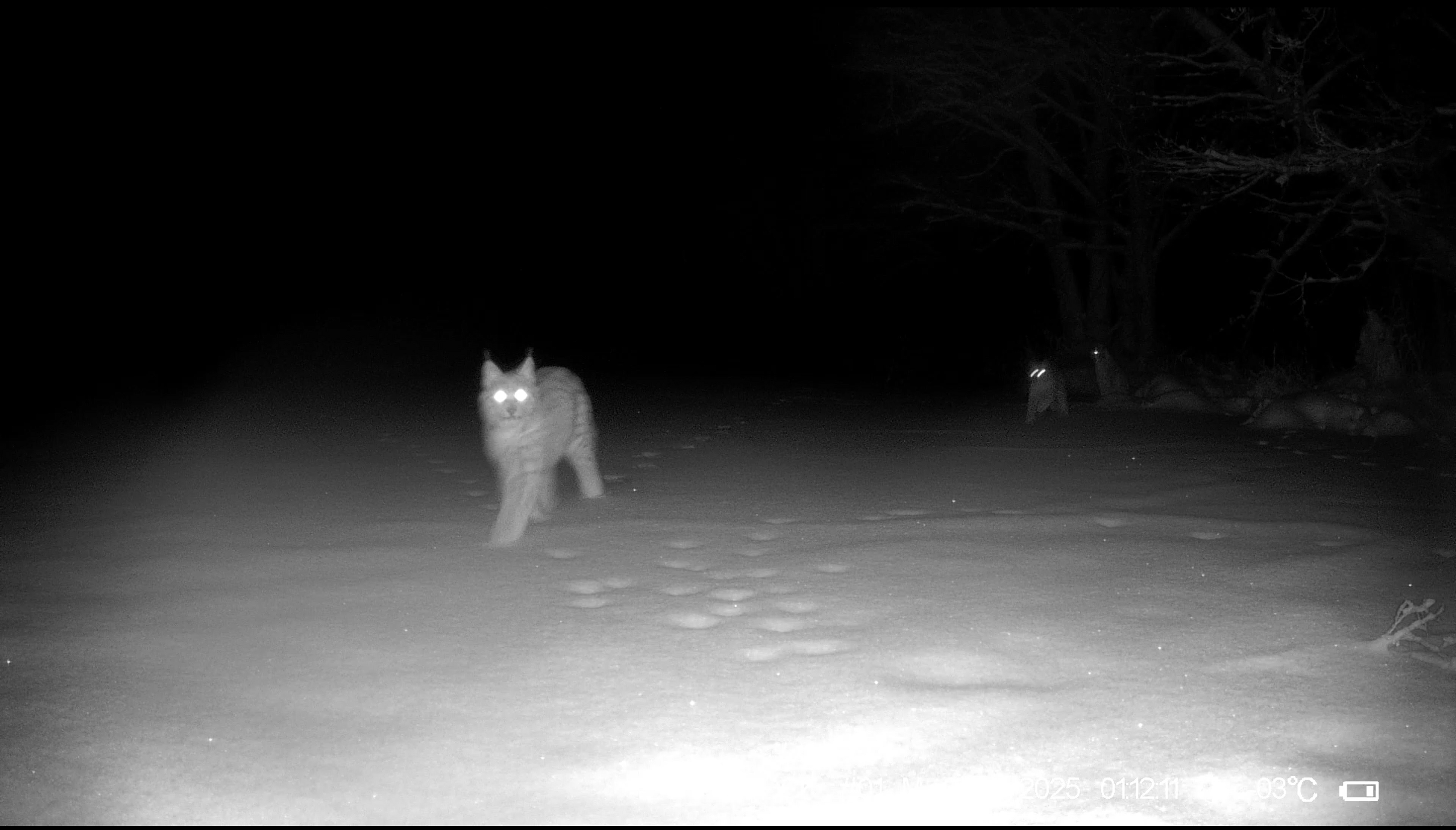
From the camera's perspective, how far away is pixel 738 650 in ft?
18.1

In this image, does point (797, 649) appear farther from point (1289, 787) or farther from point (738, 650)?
point (1289, 787)

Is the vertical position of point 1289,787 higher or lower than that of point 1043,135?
lower

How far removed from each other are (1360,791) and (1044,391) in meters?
12.6

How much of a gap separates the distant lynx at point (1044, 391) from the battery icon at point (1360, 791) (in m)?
12.2

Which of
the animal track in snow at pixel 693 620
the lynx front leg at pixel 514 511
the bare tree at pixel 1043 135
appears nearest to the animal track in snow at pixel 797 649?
the animal track in snow at pixel 693 620

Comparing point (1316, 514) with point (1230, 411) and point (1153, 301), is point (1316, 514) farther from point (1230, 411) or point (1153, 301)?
point (1153, 301)

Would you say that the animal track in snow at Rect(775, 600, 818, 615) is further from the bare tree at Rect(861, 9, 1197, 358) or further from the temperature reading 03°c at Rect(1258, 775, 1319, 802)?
the bare tree at Rect(861, 9, 1197, 358)

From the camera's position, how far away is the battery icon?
3861mm

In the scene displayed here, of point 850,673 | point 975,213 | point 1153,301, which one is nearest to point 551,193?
point 975,213

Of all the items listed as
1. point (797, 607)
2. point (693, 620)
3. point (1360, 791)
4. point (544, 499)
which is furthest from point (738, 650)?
point (544, 499)

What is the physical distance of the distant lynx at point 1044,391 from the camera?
52.7 ft

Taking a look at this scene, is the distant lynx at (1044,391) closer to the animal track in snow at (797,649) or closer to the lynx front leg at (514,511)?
the lynx front leg at (514,511)

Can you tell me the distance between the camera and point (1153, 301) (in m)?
21.5

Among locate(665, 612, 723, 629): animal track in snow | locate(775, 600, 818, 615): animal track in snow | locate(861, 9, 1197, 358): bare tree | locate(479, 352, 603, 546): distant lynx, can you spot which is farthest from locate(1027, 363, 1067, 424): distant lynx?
locate(665, 612, 723, 629): animal track in snow
